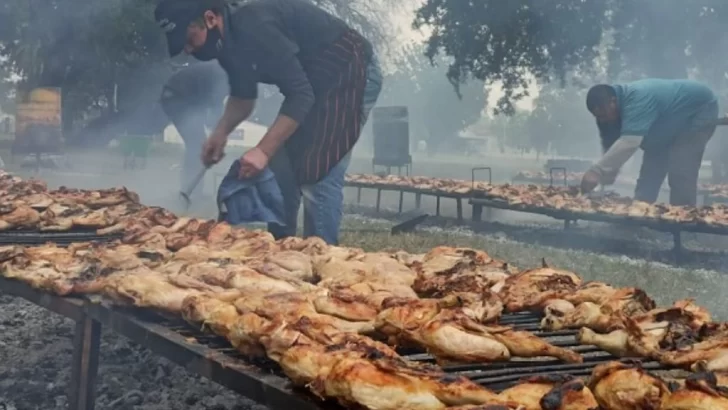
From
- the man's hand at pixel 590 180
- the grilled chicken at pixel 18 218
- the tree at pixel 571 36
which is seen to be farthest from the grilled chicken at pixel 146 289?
the tree at pixel 571 36

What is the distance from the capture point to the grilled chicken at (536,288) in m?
2.84

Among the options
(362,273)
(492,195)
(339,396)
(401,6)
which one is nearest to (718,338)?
(339,396)

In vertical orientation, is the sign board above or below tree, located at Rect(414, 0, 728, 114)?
below

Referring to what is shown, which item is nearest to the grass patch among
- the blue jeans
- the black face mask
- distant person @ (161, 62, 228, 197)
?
distant person @ (161, 62, 228, 197)

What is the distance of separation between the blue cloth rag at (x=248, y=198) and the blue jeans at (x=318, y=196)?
12.6 inches

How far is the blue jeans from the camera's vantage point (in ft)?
18.5

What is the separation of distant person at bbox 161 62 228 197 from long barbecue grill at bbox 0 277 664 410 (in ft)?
21.9

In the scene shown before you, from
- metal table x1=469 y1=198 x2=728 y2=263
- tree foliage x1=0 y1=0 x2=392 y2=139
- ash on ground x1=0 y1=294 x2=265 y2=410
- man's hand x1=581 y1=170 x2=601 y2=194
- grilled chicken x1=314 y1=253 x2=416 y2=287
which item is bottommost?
ash on ground x1=0 y1=294 x2=265 y2=410

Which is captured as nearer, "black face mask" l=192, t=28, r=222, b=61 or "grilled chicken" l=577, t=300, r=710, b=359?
"grilled chicken" l=577, t=300, r=710, b=359

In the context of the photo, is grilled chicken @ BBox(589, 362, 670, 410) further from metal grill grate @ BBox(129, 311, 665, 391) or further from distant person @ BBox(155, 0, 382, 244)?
distant person @ BBox(155, 0, 382, 244)

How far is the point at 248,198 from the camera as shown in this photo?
5.25 metres

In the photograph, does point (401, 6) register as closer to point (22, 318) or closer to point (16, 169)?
point (16, 169)

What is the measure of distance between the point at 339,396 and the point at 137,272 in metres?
1.62

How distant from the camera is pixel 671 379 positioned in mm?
2006
